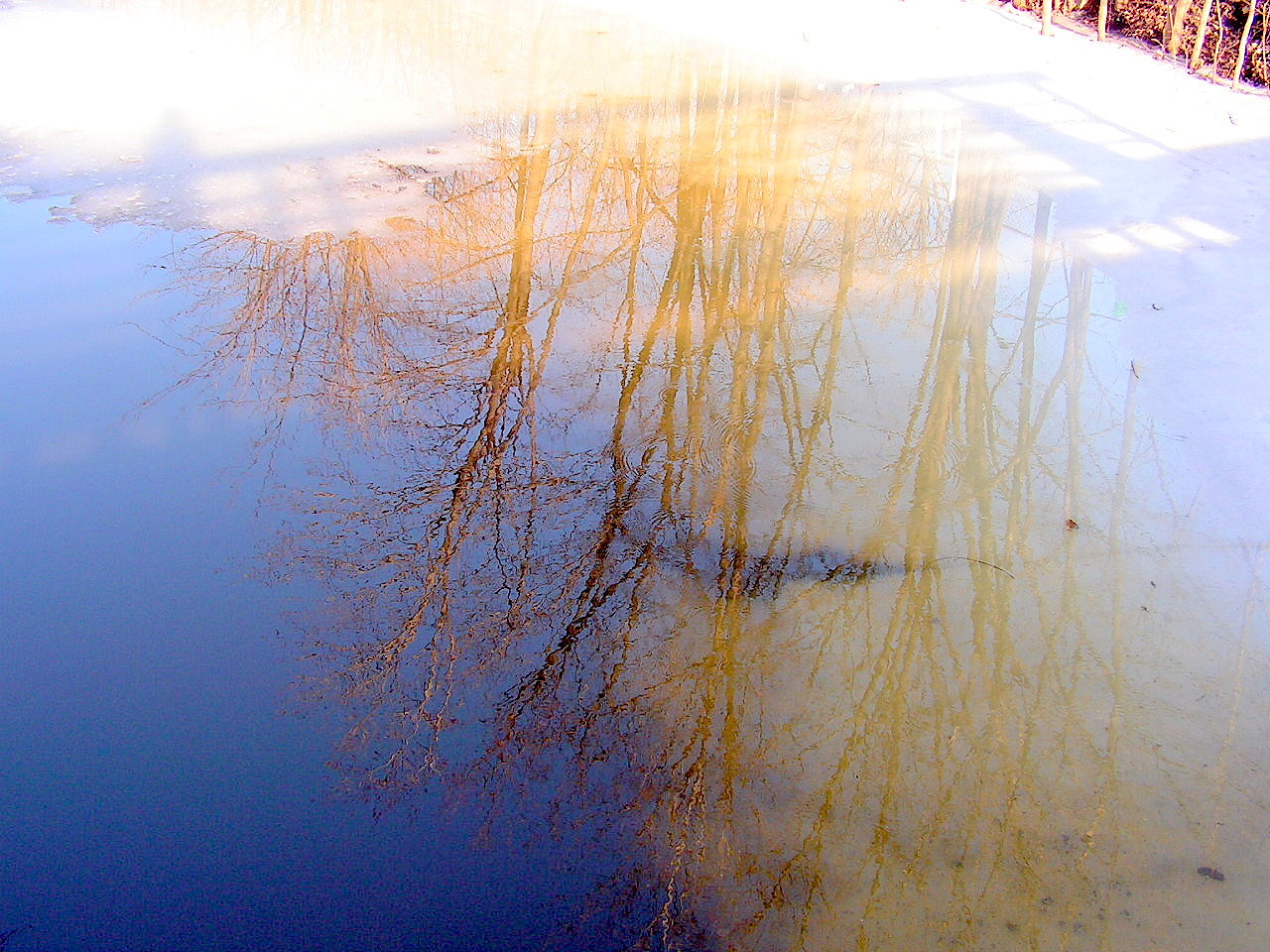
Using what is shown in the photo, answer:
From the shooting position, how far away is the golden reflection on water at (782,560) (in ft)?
8.05

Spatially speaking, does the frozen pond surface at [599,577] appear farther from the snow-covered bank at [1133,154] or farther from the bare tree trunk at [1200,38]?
the bare tree trunk at [1200,38]

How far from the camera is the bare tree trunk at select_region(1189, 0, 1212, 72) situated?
7.60m

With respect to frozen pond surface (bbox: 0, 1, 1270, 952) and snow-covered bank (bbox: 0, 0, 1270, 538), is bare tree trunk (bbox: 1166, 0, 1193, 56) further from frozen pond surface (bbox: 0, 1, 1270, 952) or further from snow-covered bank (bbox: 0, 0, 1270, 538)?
frozen pond surface (bbox: 0, 1, 1270, 952)

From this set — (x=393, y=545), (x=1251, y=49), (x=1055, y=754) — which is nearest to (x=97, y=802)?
(x=393, y=545)

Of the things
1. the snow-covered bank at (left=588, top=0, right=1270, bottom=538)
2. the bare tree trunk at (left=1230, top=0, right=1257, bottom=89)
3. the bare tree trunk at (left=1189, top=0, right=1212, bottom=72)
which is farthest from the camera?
the bare tree trunk at (left=1189, top=0, right=1212, bottom=72)

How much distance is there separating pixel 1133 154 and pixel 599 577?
190 inches

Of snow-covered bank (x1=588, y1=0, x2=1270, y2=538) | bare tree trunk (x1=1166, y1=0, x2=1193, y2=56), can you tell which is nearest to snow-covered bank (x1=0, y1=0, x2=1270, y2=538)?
snow-covered bank (x1=588, y1=0, x2=1270, y2=538)

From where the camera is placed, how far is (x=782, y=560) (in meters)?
3.29

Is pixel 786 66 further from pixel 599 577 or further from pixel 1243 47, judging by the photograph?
pixel 599 577

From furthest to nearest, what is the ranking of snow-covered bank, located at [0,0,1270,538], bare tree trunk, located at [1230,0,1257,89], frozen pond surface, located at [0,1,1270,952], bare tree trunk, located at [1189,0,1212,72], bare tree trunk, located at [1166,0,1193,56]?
bare tree trunk, located at [1166,0,1193,56] < bare tree trunk, located at [1189,0,1212,72] < bare tree trunk, located at [1230,0,1257,89] < snow-covered bank, located at [0,0,1270,538] < frozen pond surface, located at [0,1,1270,952]

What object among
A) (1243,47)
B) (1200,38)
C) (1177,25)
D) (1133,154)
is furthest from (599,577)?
(1177,25)

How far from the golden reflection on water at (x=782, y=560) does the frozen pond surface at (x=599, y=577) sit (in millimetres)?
14

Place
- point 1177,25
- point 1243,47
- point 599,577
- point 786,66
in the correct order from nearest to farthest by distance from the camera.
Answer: point 599,577 → point 1243,47 → point 786,66 → point 1177,25

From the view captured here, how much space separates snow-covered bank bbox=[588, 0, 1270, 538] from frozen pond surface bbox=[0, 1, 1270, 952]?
205 mm
